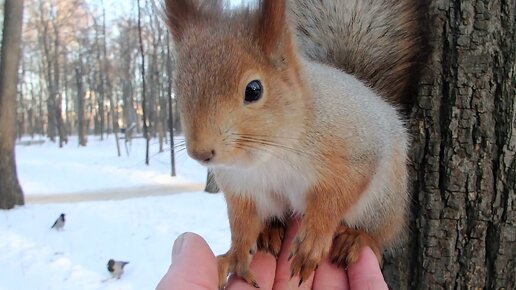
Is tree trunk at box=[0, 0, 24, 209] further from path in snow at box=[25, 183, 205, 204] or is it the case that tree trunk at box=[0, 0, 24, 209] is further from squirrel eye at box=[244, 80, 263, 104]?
squirrel eye at box=[244, 80, 263, 104]

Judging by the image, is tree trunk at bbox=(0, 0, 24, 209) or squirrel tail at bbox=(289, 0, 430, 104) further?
tree trunk at bbox=(0, 0, 24, 209)

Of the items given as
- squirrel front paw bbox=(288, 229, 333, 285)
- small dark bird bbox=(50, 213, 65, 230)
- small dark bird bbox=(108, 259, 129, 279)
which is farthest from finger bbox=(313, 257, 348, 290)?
small dark bird bbox=(50, 213, 65, 230)

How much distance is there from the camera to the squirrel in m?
0.96

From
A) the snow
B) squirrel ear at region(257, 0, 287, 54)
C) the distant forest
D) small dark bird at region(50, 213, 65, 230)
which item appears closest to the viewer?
→ squirrel ear at region(257, 0, 287, 54)

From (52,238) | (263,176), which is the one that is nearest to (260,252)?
(263,176)

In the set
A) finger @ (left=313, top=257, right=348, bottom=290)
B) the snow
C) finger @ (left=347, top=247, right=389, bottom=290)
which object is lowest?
the snow

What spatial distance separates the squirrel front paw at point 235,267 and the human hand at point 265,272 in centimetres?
2

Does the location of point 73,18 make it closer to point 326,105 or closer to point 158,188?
point 158,188

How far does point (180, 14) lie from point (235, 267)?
2.03 feet

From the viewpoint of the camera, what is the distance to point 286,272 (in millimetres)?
1337

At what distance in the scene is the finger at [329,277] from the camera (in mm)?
1270

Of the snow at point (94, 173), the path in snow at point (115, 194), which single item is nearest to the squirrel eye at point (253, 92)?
the snow at point (94, 173)

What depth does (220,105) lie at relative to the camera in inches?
36.4

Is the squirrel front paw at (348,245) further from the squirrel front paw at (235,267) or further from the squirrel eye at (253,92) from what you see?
the squirrel eye at (253,92)
